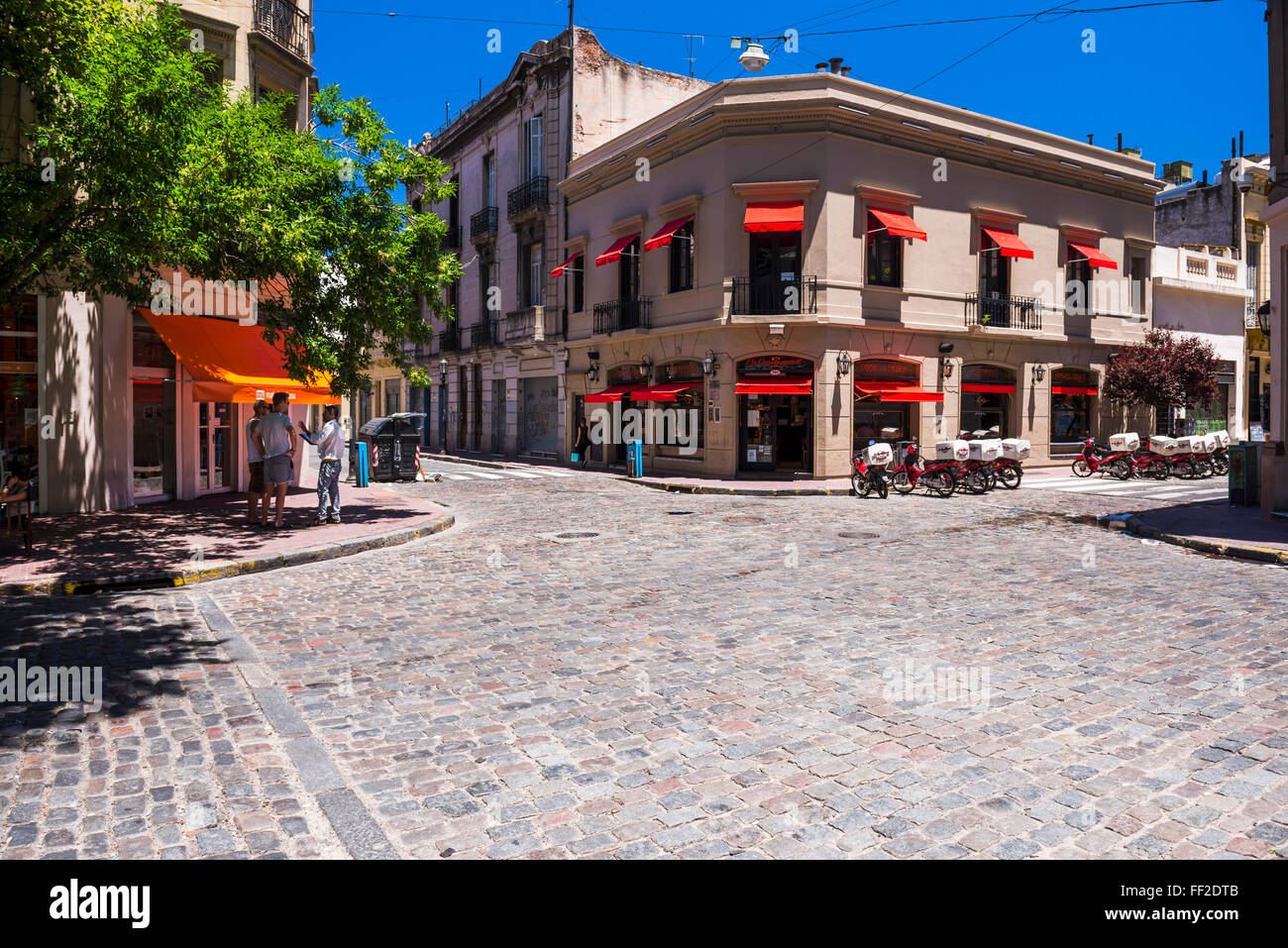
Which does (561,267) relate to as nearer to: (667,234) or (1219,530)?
(667,234)

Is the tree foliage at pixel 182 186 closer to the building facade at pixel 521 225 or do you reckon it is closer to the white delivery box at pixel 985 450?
the white delivery box at pixel 985 450

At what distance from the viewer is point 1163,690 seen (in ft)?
16.8

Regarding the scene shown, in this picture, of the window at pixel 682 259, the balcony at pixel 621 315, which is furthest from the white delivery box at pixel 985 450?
the balcony at pixel 621 315

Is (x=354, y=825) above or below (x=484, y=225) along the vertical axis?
below

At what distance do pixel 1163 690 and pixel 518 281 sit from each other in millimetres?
31026

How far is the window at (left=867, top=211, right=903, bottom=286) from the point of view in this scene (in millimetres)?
22936

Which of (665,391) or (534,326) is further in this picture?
(534,326)

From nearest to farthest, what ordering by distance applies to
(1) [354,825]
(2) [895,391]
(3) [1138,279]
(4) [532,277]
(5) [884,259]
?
(1) [354,825] → (2) [895,391] → (5) [884,259] → (3) [1138,279] → (4) [532,277]

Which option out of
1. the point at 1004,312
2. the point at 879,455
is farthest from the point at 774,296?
the point at 1004,312

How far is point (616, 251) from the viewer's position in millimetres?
26094

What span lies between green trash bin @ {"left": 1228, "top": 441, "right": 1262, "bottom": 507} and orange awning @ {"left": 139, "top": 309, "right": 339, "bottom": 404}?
54.1 feet

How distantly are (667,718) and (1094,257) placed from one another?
1060 inches

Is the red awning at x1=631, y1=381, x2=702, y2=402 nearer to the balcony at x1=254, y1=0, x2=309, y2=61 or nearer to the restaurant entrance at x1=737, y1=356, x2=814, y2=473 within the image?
the restaurant entrance at x1=737, y1=356, x2=814, y2=473

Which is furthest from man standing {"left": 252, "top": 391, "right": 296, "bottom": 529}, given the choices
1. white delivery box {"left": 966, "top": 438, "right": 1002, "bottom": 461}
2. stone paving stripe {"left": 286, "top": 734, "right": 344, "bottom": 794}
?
white delivery box {"left": 966, "top": 438, "right": 1002, "bottom": 461}
